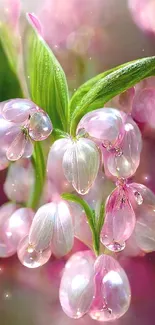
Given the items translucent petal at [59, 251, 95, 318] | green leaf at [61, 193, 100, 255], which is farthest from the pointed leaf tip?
translucent petal at [59, 251, 95, 318]

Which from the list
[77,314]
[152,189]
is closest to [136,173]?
[152,189]

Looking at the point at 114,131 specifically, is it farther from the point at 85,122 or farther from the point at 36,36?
the point at 36,36

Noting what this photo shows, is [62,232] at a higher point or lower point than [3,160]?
lower

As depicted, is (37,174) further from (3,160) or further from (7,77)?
(7,77)

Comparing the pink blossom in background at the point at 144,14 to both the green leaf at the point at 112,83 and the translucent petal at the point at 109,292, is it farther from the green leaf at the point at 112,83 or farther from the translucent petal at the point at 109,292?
the translucent petal at the point at 109,292

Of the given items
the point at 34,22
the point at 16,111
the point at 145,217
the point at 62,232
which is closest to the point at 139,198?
the point at 145,217

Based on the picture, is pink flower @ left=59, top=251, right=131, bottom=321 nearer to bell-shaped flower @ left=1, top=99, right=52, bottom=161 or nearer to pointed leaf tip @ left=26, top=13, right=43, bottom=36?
bell-shaped flower @ left=1, top=99, right=52, bottom=161
